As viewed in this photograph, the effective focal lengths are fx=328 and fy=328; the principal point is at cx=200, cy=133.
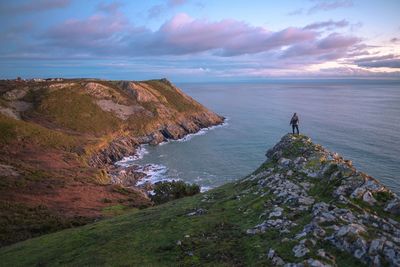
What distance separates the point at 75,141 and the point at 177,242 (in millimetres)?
91432

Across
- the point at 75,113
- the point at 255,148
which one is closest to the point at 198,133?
the point at 255,148

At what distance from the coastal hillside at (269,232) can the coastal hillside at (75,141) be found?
55.6 feet

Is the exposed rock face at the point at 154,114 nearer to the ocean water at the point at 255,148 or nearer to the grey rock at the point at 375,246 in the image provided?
the ocean water at the point at 255,148

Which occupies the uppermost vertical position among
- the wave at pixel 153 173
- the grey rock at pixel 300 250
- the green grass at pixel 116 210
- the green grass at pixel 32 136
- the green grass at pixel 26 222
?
the grey rock at pixel 300 250

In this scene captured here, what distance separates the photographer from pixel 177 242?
2089 centimetres

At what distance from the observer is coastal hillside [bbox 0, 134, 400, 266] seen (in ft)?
52.6

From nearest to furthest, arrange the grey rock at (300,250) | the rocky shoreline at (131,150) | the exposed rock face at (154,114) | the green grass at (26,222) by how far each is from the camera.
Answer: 1. the grey rock at (300,250)
2. the green grass at (26,222)
3. the rocky shoreline at (131,150)
4. the exposed rock face at (154,114)

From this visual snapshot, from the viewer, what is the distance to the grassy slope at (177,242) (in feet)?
59.6

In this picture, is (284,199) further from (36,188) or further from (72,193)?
(36,188)

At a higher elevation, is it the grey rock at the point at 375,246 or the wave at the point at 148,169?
the grey rock at the point at 375,246

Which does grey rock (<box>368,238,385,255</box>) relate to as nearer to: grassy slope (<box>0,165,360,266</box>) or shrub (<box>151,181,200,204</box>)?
grassy slope (<box>0,165,360,266</box>)

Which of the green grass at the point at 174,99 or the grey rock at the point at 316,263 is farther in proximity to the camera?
the green grass at the point at 174,99

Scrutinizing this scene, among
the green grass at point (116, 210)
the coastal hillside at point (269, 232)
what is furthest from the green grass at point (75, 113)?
the coastal hillside at point (269, 232)

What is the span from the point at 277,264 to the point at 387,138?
96752mm
